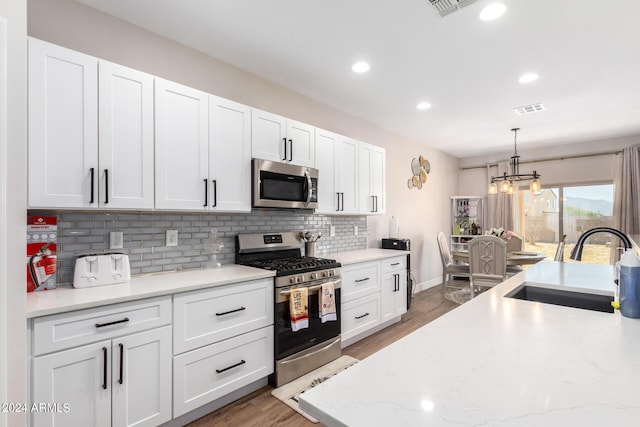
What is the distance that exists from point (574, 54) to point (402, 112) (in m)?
1.81

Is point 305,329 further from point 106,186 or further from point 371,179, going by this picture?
point 371,179

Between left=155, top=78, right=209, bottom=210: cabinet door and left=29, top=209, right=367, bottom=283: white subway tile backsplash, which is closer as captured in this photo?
left=29, top=209, right=367, bottom=283: white subway tile backsplash

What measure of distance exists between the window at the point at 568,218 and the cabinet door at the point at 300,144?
16.7 feet

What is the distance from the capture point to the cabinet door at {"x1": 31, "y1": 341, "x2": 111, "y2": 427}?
1416 mm

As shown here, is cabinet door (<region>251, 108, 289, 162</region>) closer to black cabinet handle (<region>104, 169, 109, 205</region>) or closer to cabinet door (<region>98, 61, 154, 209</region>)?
cabinet door (<region>98, 61, 154, 209</region>)

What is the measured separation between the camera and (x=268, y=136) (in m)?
2.72

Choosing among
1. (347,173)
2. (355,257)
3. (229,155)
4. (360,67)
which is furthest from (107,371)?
(360,67)

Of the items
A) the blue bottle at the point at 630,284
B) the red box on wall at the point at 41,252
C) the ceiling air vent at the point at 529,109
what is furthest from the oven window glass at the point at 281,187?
the ceiling air vent at the point at 529,109

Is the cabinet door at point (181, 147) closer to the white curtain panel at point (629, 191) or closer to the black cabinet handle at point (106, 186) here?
the black cabinet handle at point (106, 186)

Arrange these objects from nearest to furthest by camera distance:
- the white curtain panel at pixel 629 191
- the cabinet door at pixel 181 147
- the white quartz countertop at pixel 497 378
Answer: the white quartz countertop at pixel 497 378 → the cabinet door at pixel 181 147 → the white curtain panel at pixel 629 191

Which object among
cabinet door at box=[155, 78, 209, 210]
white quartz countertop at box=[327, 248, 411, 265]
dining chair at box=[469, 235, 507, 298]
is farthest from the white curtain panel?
cabinet door at box=[155, 78, 209, 210]

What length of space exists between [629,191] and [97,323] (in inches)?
272

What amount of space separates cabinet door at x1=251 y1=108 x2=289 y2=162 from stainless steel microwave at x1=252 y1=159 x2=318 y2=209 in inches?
3.3

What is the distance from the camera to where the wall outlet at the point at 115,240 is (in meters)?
2.08
